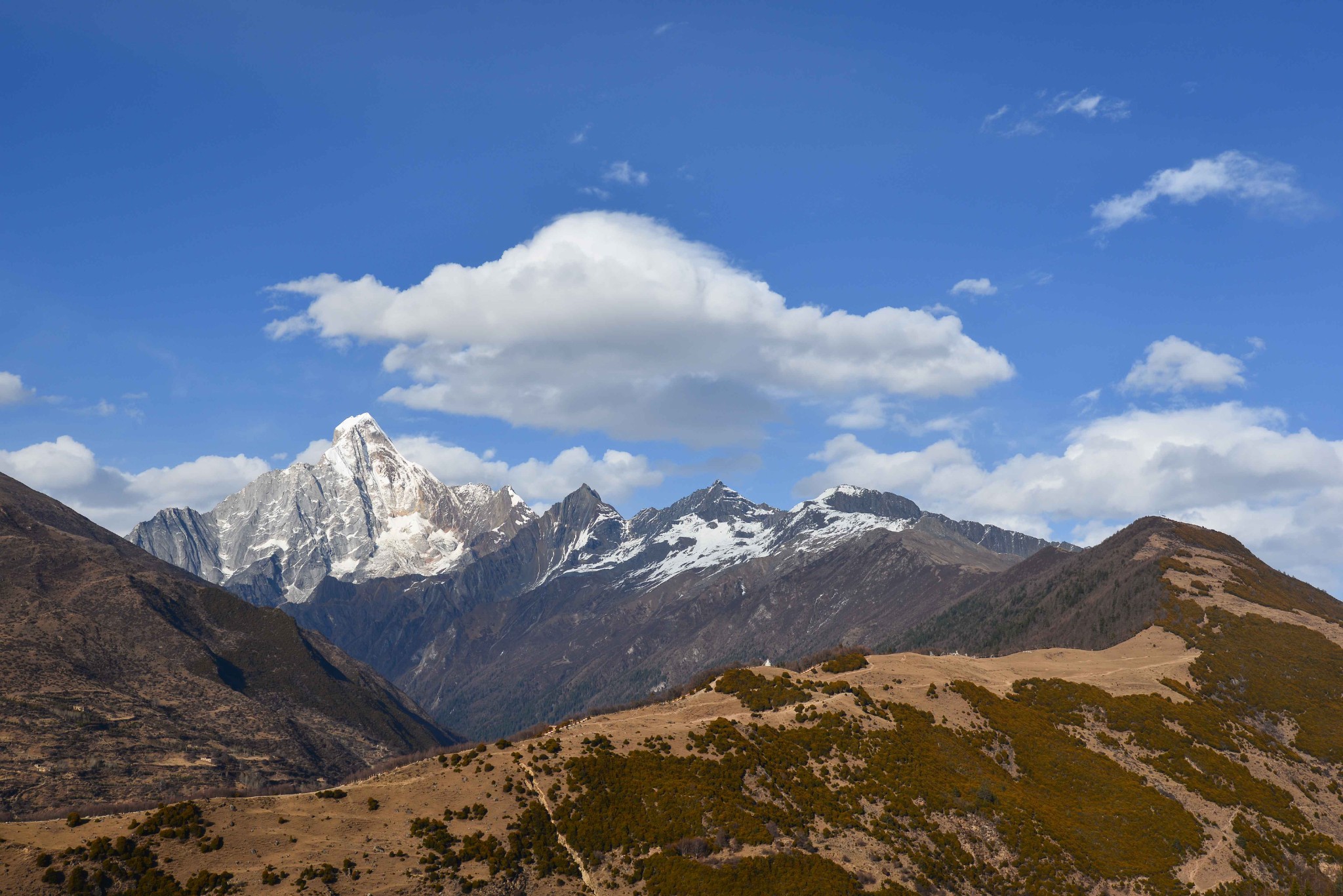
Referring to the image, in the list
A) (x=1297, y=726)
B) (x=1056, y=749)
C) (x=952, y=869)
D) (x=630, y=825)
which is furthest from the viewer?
(x=1297, y=726)

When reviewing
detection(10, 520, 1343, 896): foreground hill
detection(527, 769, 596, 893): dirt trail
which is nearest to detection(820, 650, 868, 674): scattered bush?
detection(10, 520, 1343, 896): foreground hill

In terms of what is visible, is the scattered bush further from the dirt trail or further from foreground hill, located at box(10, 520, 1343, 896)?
the dirt trail

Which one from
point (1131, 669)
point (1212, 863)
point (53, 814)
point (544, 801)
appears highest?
point (1131, 669)

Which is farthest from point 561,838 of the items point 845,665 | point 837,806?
point 845,665

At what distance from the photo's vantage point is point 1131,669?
161 m

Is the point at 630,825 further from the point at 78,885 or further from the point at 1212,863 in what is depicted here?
the point at 1212,863

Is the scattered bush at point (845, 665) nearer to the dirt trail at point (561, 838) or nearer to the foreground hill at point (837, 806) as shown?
the foreground hill at point (837, 806)

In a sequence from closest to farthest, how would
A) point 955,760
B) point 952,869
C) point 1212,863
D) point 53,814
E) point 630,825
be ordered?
point 630,825
point 952,869
point 1212,863
point 955,760
point 53,814

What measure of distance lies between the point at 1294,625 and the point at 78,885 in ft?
689

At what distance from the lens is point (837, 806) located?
97.4 meters

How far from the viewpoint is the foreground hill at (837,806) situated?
77688 mm

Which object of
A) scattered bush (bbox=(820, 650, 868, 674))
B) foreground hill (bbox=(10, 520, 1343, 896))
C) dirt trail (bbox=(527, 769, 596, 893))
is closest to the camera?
foreground hill (bbox=(10, 520, 1343, 896))

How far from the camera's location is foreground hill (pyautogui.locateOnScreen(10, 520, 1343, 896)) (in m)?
77.7

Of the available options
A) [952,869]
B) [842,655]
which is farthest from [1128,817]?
[842,655]
